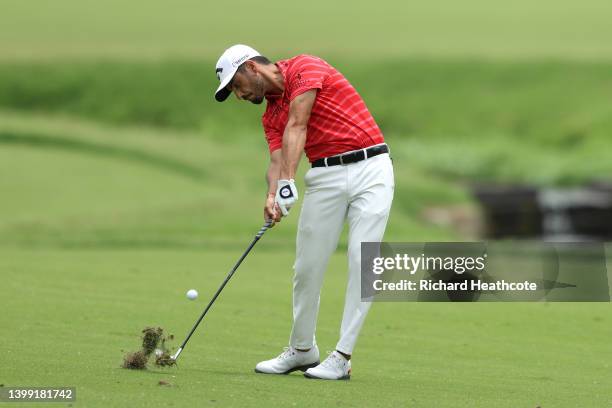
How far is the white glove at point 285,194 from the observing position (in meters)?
6.89

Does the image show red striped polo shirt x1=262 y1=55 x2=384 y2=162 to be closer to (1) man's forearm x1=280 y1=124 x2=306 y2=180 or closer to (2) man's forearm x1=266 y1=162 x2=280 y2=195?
(1) man's forearm x1=280 y1=124 x2=306 y2=180

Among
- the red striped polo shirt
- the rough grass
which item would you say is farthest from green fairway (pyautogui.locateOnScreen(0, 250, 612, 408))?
the rough grass

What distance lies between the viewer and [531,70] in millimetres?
33406

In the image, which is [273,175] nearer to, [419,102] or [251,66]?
[251,66]

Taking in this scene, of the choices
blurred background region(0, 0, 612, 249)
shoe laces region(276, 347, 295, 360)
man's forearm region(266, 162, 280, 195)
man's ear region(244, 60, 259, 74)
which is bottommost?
shoe laces region(276, 347, 295, 360)

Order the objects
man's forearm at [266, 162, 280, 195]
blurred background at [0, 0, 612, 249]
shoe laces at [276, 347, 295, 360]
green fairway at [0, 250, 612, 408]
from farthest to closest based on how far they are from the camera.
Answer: blurred background at [0, 0, 612, 249] < man's forearm at [266, 162, 280, 195] < shoe laces at [276, 347, 295, 360] < green fairway at [0, 250, 612, 408]

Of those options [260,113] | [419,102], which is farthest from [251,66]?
[419,102]

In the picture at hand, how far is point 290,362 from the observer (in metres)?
7.11

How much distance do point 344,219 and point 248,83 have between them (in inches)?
36.9

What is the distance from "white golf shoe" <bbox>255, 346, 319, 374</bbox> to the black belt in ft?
3.53

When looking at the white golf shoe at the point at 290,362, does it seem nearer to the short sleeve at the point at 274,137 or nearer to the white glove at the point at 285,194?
the white glove at the point at 285,194

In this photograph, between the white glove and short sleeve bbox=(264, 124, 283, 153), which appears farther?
short sleeve bbox=(264, 124, 283, 153)

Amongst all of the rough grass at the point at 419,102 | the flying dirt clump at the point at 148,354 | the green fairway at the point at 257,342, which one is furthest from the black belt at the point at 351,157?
the rough grass at the point at 419,102

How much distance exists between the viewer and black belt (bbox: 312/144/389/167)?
6.95 metres
